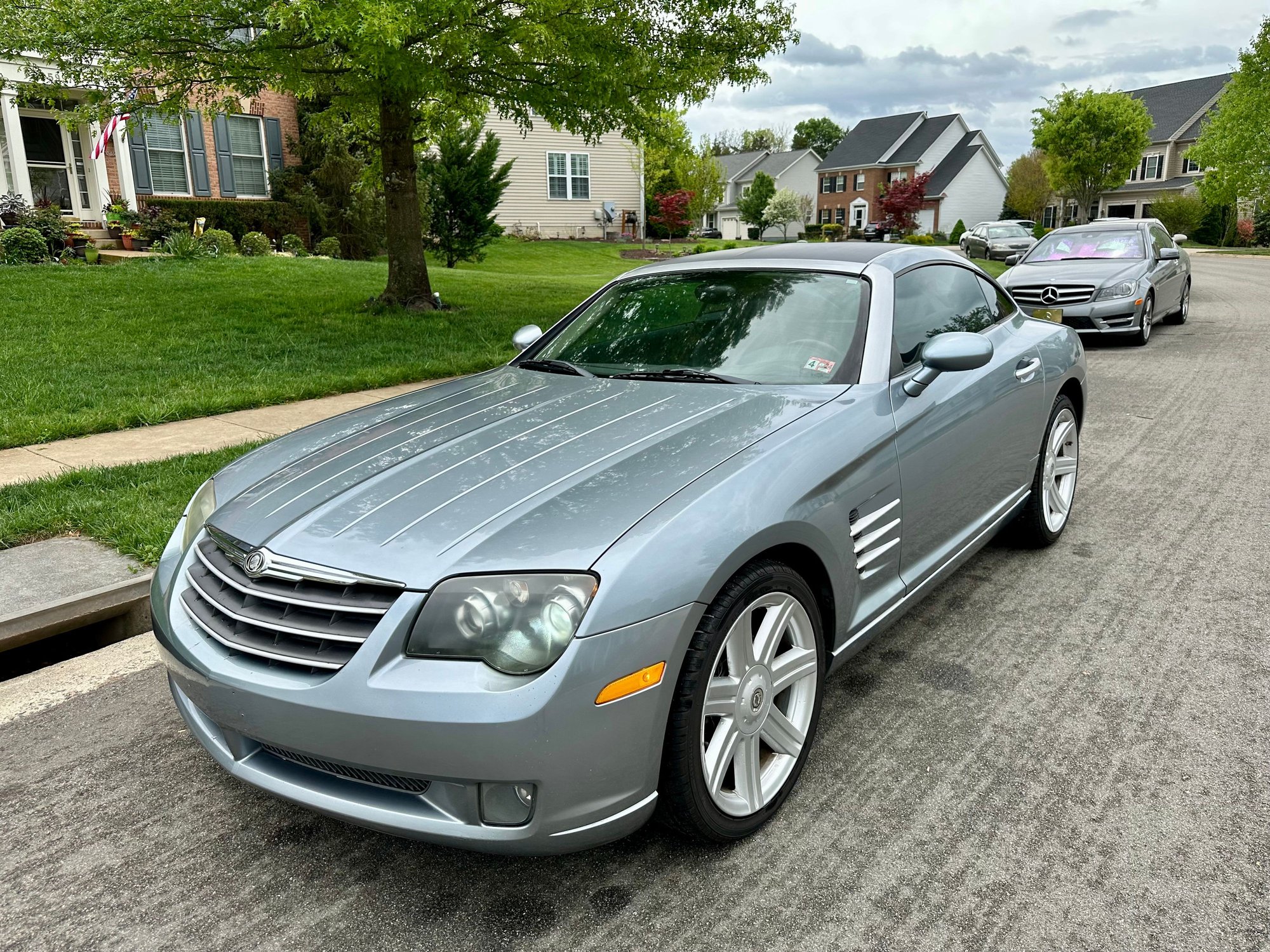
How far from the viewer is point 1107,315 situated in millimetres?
12000

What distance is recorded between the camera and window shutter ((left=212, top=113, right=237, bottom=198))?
73.2 ft

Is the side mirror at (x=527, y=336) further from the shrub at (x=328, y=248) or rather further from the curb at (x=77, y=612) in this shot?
the shrub at (x=328, y=248)

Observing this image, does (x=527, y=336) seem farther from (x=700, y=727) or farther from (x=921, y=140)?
(x=921, y=140)

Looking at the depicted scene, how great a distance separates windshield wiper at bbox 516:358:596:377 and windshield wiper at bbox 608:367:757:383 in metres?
0.18

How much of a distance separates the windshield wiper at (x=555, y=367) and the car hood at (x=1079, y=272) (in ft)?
33.2

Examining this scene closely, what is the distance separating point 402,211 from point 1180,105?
66.1 metres

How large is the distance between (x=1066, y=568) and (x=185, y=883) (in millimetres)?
3930

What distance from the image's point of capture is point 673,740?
2.32 m

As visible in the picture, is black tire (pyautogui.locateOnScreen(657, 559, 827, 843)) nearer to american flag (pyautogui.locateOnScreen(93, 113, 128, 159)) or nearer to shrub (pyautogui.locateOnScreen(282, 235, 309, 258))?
american flag (pyautogui.locateOnScreen(93, 113, 128, 159))

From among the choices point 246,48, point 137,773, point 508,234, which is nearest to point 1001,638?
point 137,773

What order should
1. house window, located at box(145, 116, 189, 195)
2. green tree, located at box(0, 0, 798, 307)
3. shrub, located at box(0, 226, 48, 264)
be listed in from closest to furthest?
green tree, located at box(0, 0, 798, 307)
shrub, located at box(0, 226, 48, 264)
house window, located at box(145, 116, 189, 195)

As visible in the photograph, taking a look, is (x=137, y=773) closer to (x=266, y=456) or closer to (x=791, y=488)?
(x=266, y=456)

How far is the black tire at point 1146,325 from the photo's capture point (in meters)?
12.1

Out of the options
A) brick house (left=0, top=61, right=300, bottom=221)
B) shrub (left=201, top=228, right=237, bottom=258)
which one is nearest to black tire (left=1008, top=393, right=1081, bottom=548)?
brick house (left=0, top=61, right=300, bottom=221)
